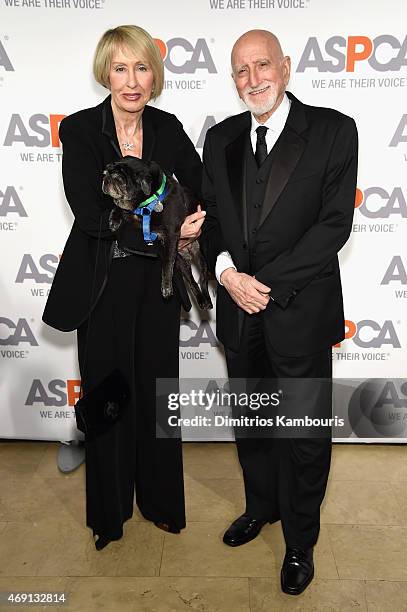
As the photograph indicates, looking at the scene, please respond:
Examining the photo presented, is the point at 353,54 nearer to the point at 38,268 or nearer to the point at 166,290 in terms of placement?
the point at 166,290

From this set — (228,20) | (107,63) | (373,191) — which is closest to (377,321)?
(373,191)

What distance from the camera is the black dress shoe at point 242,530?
Result: 10.1 feet

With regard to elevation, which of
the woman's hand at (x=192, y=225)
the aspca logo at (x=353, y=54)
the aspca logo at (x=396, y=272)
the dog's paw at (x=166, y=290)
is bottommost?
the aspca logo at (x=396, y=272)

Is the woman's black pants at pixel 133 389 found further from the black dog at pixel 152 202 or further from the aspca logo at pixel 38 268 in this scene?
the aspca logo at pixel 38 268

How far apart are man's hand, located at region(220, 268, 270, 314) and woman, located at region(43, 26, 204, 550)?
11.0 inches

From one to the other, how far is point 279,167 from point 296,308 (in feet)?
1.96

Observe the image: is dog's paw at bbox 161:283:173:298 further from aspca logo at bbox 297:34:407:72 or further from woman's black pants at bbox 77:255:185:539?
aspca logo at bbox 297:34:407:72

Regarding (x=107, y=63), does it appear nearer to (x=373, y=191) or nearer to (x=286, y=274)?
(x=286, y=274)

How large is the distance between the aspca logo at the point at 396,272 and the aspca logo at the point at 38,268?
81.3 inches

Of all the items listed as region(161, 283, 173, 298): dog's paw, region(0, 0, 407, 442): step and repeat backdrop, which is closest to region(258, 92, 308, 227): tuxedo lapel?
region(161, 283, 173, 298): dog's paw

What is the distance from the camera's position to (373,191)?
354 cm

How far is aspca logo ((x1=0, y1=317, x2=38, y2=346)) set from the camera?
12.8 ft

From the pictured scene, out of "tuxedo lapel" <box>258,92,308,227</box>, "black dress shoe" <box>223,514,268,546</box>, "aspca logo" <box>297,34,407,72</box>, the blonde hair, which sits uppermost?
"aspca logo" <box>297,34,407,72</box>

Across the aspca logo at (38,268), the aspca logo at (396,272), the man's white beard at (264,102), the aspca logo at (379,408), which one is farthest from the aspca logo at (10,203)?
the aspca logo at (379,408)
